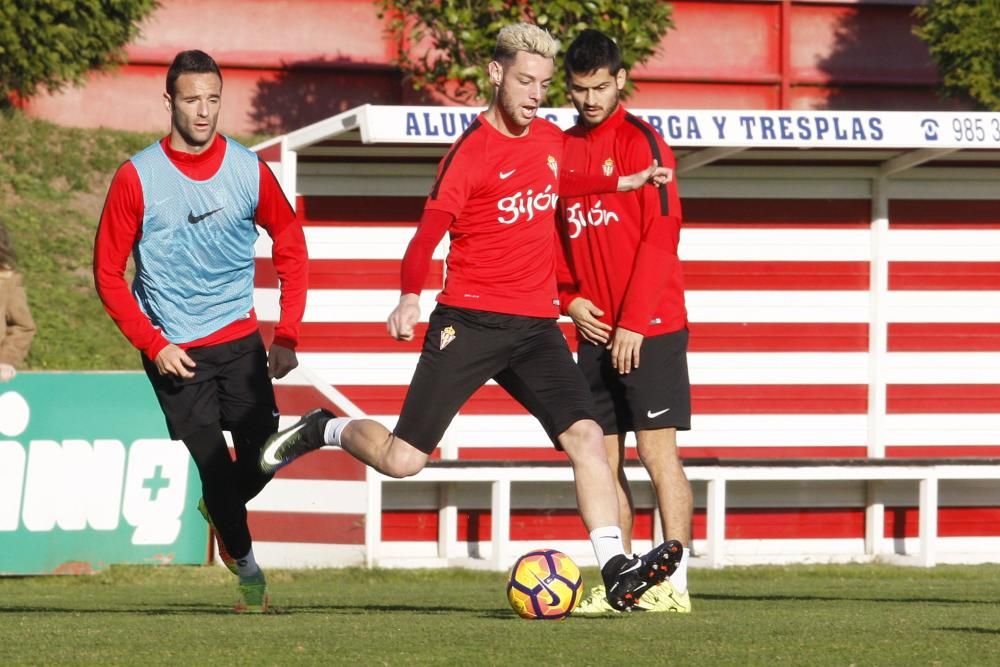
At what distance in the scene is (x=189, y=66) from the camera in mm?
7168

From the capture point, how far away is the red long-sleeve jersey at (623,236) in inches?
305

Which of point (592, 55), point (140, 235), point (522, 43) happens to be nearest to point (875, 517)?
point (592, 55)

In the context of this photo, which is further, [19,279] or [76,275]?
[76,275]

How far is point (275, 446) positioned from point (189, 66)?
160cm

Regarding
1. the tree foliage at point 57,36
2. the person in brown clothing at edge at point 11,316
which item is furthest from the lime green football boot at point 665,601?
the tree foliage at point 57,36

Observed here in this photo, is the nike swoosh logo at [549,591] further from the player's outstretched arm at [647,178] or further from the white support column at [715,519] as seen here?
the white support column at [715,519]

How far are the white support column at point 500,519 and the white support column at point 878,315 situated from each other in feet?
9.51

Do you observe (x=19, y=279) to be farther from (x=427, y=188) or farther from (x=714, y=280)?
(x=714, y=280)

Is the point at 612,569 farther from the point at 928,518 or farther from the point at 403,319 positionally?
the point at 928,518

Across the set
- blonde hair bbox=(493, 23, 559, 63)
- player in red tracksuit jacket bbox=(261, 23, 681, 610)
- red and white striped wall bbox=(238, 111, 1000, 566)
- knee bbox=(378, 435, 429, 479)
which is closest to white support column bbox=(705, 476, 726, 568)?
red and white striped wall bbox=(238, 111, 1000, 566)

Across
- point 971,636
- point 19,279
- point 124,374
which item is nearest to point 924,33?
point 124,374

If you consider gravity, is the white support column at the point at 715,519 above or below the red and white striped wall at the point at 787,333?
below

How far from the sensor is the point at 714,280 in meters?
12.7

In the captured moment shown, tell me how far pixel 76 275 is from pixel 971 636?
464 inches
